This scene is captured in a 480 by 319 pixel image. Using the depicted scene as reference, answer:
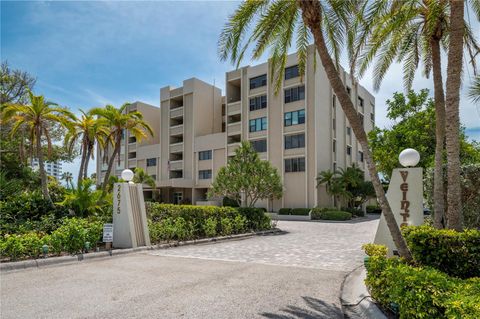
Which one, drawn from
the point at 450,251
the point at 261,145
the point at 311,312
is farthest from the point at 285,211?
the point at 311,312

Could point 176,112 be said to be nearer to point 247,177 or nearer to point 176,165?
point 176,165

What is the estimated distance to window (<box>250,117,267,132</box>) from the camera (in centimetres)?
4297

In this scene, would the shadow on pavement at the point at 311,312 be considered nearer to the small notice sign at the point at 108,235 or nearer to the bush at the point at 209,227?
the small notice sign at the point at 108,235

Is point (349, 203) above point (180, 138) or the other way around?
the other way around

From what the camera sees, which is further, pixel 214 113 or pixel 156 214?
pixel 214 113

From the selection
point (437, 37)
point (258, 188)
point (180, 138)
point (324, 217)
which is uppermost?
point (180, 138)

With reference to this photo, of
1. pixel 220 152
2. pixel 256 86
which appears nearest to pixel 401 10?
pixel 256 86

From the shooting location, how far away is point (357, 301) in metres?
6.81

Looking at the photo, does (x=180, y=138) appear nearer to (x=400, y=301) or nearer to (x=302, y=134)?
(x=302, y=134)

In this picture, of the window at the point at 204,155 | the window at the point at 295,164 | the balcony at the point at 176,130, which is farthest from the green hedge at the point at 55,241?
the balcony at the point at 176,130

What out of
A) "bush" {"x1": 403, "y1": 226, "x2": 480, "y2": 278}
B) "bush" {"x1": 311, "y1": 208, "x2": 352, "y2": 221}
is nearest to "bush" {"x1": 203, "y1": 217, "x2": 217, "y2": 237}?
"bush" {"x1": 403, "y1": 226, "x2": 480, "y2": 278}

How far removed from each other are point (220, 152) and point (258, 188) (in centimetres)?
2326

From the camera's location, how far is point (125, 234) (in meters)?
13.2

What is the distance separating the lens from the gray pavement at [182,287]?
6.12 m
